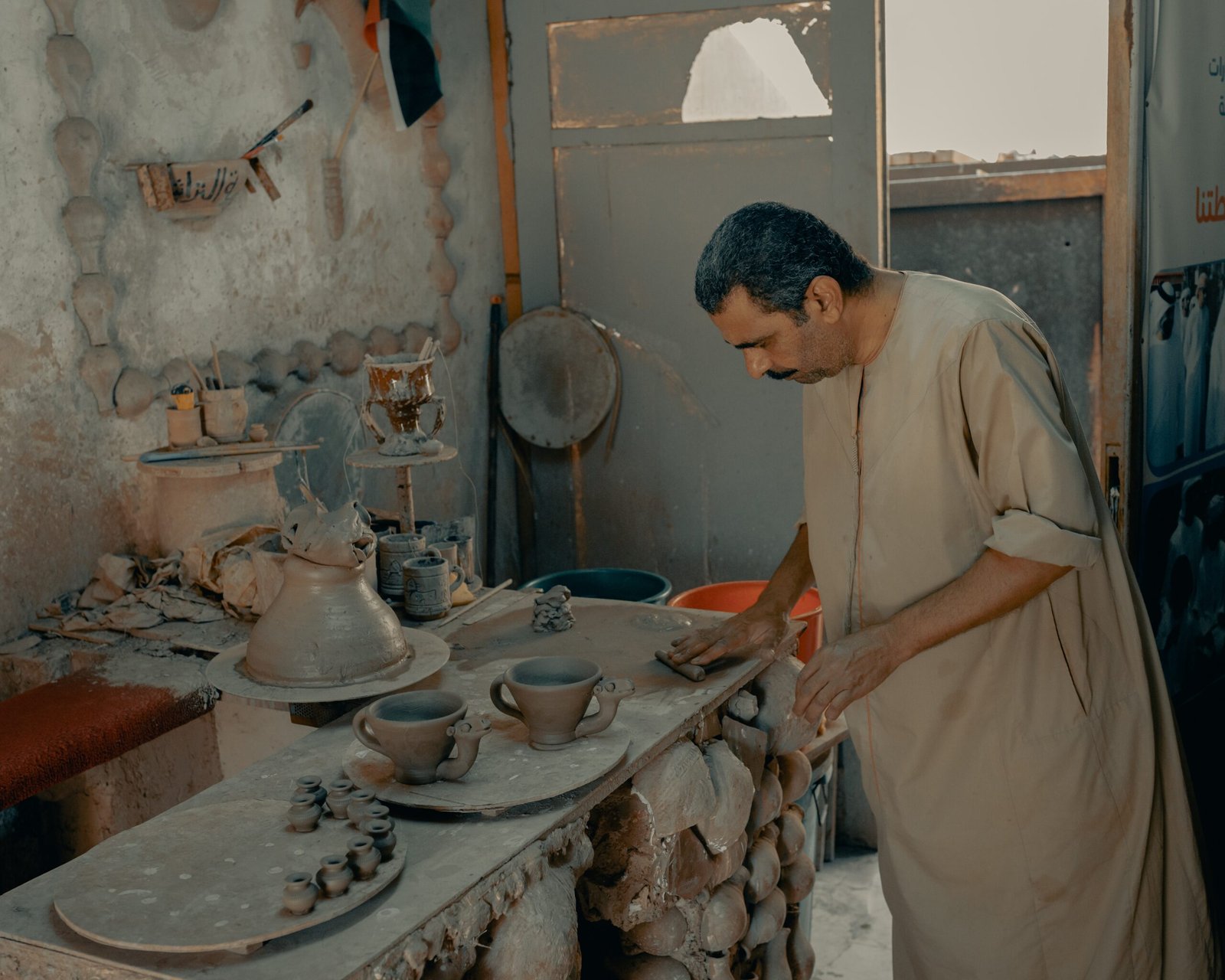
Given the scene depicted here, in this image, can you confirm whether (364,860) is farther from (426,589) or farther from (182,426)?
(182,426)

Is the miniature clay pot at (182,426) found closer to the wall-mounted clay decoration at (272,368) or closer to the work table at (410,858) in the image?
the wall-mounted clay decoration at (272,368)

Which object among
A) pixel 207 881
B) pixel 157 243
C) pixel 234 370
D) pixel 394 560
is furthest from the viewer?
pixel 234 370

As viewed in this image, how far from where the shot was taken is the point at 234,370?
4016mm

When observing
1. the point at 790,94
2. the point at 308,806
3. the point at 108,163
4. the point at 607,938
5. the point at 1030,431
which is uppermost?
the point at 790,94

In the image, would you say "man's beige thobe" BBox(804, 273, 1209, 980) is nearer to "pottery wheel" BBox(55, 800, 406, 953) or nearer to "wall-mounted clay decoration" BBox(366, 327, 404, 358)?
"pottery wheel" BBox(55, 800, 406, 953)

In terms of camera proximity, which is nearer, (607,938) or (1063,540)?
(1063,540)

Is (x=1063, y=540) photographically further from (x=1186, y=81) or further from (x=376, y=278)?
(x=376, y=278)

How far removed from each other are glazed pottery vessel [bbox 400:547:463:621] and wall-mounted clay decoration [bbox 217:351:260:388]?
1.10 meters

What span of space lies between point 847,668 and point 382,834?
3.03ft

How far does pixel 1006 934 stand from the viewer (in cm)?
253

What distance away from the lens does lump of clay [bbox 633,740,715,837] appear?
2494 mm

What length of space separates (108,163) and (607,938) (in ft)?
8.37

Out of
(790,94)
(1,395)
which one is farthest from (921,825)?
(790,94)

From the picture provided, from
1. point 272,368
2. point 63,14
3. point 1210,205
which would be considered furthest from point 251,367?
point 1210,205
